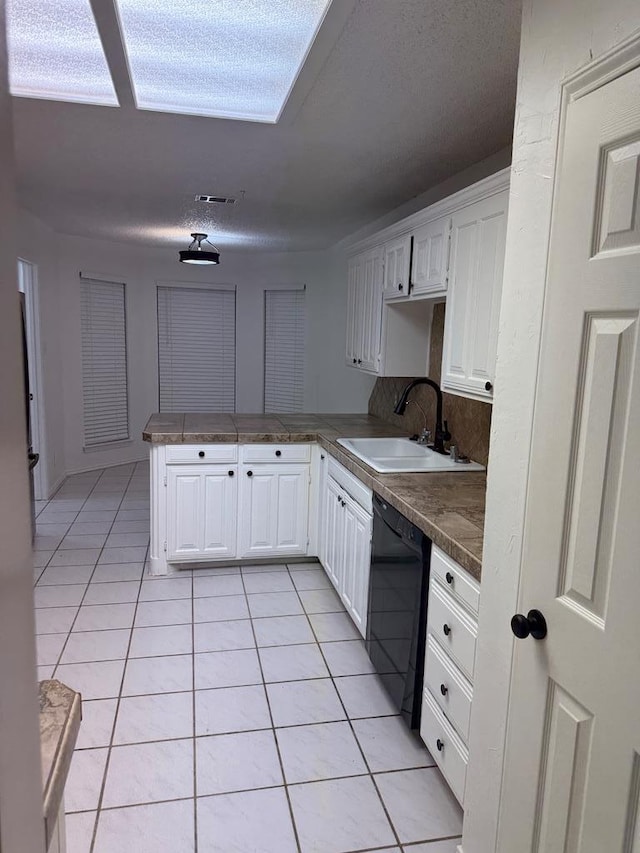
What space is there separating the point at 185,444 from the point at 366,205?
6.68 ft

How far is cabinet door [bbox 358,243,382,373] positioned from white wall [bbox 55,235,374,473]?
4.15 ft

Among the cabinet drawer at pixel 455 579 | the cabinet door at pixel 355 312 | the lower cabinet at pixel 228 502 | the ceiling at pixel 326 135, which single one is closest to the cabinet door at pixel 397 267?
the ceiling at pixel 326 135

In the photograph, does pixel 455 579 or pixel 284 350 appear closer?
pixel 455 579

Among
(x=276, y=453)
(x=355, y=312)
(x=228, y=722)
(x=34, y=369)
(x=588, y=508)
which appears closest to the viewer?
(x=588, y=508)

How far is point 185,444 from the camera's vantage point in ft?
11.4

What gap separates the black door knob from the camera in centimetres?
125

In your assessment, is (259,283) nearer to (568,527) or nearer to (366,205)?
(366,205)

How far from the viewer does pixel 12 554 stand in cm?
48

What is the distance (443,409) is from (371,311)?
852 mm

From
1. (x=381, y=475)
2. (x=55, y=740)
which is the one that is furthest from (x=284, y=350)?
(x=55, y=740)

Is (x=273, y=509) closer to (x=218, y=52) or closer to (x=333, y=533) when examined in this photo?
(x=333, y=533)

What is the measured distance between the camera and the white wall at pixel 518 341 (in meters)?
1.14

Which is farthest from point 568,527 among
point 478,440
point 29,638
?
point 478,440

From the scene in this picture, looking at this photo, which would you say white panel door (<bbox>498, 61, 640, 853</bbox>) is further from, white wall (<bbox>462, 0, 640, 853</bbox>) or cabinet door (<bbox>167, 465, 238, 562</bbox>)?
cabinet door (<bbox>167, 465, 238, 562</bbox>)
